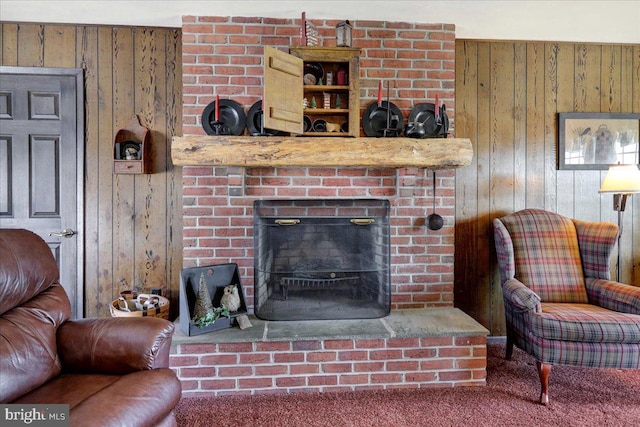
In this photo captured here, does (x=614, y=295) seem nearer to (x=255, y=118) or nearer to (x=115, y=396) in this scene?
(x=255, y=118)

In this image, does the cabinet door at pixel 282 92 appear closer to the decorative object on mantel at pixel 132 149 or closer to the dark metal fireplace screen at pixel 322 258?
the dark metal fireplace screen at pixel 322 258

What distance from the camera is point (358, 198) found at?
2.50 meters

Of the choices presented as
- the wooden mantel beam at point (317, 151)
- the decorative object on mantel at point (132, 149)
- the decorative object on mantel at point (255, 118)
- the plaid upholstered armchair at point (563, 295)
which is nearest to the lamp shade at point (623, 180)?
the plaid upholstered armchair at point (563, 295)

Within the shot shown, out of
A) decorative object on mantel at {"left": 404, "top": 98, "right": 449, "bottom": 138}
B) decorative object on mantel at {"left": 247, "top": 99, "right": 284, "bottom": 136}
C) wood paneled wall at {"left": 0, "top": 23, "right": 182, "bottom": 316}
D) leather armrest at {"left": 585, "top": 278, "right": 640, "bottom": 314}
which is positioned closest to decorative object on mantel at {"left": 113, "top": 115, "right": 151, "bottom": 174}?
wood paneled wall at {"left": 0, "top": 23, "right": 182, "bottom": 316}

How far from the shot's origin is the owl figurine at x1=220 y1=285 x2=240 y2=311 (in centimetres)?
228

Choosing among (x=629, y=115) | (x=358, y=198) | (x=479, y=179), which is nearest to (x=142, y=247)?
(x=358, y=198)

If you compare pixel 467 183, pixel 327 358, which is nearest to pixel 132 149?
pixel 327 358

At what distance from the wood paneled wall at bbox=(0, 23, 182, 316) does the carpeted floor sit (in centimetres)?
116

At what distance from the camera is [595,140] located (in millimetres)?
2943

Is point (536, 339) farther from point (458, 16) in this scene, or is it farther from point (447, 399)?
point (458, 16)

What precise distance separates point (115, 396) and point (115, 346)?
28 cm

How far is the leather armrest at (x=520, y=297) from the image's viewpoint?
2076 millimetres

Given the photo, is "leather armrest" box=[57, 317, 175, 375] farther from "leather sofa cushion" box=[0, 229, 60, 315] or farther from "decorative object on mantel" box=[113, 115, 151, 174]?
"decorative object on mantel" box=[113, 115, 151, 174]

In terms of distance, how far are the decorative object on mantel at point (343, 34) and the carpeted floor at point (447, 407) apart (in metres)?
2.16
